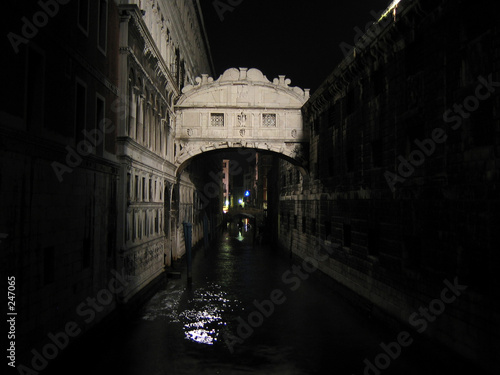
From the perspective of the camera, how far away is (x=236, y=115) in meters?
22.2

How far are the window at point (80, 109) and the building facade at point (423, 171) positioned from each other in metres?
8.84

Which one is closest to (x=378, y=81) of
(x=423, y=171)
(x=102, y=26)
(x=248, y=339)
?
(x=423, y=171)

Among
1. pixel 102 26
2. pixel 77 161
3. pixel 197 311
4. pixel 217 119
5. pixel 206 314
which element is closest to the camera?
pixel 77 161

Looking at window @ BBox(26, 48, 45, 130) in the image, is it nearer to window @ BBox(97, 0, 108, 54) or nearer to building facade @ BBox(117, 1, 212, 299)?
window @ BBox(97, 0, 108, 54)

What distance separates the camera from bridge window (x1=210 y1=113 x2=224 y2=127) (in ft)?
73.4

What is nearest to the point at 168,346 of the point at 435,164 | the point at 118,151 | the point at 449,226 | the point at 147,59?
the point at 118,151

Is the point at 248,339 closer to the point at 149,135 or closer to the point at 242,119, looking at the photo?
the point at 149,135

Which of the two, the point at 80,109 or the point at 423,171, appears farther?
the point at 423,171

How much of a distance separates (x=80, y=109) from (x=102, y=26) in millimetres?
2800

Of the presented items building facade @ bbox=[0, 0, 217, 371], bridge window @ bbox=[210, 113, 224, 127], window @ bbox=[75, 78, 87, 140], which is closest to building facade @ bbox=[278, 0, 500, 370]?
bridge window @ bbox=[210, 113, 224, 127]

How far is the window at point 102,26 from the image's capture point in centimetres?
1065

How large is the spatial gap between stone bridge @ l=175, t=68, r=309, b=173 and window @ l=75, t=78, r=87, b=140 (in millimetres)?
12377

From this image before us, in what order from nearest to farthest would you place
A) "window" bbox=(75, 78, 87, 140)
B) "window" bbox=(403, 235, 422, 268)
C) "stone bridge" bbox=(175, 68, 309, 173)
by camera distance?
"window" bbox=(75, 78, 87, 140) → "window" bbox=(403, 235, 422, 268) → "stone bridge" bbox=(175, 68, 309, 173)

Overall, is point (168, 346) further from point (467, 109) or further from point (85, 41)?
point (467, 109)
